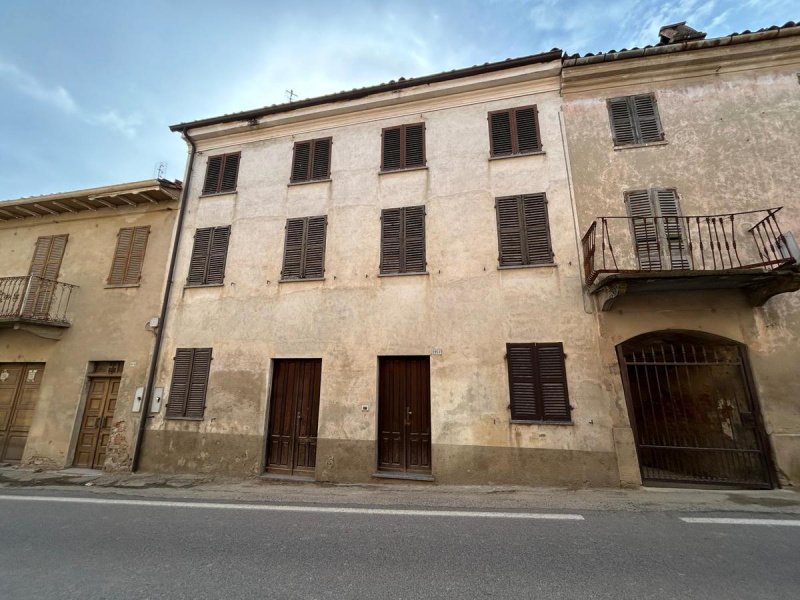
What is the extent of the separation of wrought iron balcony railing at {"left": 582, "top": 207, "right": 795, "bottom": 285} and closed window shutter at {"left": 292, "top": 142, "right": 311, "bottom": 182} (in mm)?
7552

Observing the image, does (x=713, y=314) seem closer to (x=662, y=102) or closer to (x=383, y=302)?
Result: (x=662, y=102)

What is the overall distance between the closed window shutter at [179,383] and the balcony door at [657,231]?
1101cm

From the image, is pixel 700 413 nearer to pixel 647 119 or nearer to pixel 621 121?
pixel 647 119

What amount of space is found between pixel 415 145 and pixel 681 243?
6.58m

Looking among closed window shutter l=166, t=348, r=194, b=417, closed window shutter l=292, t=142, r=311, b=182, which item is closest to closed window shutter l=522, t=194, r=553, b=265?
closed window shutter l=292, t=142, r=311, b=182

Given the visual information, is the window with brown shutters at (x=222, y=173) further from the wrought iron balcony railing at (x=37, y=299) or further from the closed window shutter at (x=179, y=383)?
the wrought iron balcony railing at (x=37, y=299)

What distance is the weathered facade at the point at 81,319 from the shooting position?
31.6 feet

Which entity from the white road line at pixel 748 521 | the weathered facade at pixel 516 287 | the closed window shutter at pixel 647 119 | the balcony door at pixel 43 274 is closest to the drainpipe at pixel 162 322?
the weathered facade at pixel 516 287

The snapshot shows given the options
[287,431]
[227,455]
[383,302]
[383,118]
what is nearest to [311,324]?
[383,302]

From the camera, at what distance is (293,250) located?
955 centimetres

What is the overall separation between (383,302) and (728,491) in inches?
291

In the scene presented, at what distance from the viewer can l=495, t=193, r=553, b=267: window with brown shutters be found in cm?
807

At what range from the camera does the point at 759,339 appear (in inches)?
268

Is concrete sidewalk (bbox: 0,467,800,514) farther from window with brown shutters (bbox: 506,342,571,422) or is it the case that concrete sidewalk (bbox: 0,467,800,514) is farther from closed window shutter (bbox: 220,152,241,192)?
closed window shutter (bbox: 220,152,241,192)
